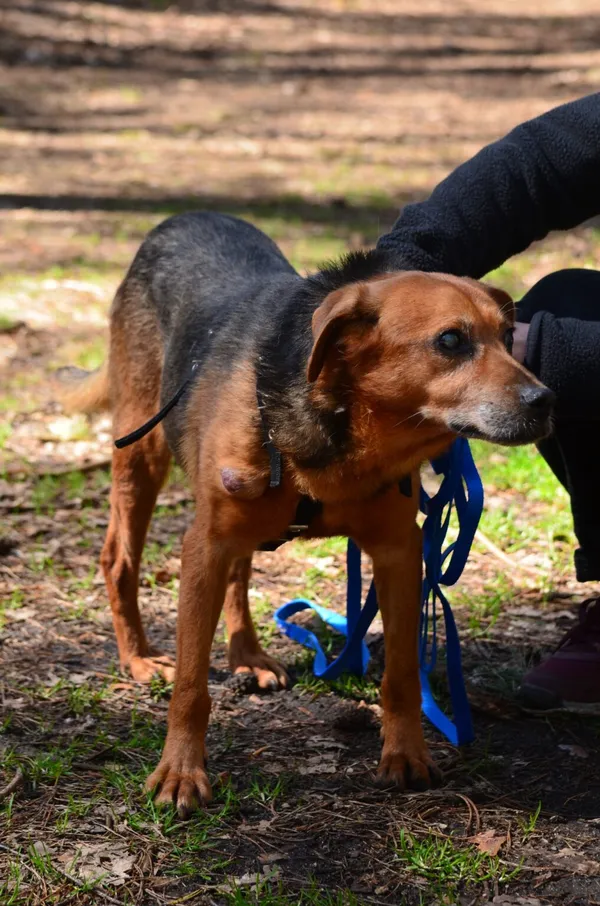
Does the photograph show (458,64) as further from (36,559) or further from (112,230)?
(36,559)

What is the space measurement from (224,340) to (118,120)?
12253mm

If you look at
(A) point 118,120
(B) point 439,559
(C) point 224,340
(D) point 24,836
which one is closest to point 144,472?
(C) point 224,340

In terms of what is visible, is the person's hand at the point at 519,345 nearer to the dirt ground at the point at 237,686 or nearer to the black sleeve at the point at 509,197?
the black sleeve at the point at 509,197

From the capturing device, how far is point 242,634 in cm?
462

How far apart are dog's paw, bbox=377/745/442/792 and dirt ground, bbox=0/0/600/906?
0.06m

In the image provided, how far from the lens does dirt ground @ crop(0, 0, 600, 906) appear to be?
3285mm

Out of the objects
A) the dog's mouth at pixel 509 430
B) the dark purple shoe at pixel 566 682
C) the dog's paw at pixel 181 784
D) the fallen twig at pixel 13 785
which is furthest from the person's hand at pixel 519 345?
the fallen twig at pixel 13 785

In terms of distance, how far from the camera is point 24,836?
133 inches

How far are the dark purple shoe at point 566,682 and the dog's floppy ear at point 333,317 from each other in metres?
1.60

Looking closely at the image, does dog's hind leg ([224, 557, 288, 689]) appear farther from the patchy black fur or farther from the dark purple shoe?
the dark purple shoe

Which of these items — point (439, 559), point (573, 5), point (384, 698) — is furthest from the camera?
point (573, 5)

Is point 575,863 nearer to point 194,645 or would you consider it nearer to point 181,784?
point 181,784

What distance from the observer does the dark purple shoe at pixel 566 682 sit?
4.27 metres

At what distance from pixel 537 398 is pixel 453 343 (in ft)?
0.94
